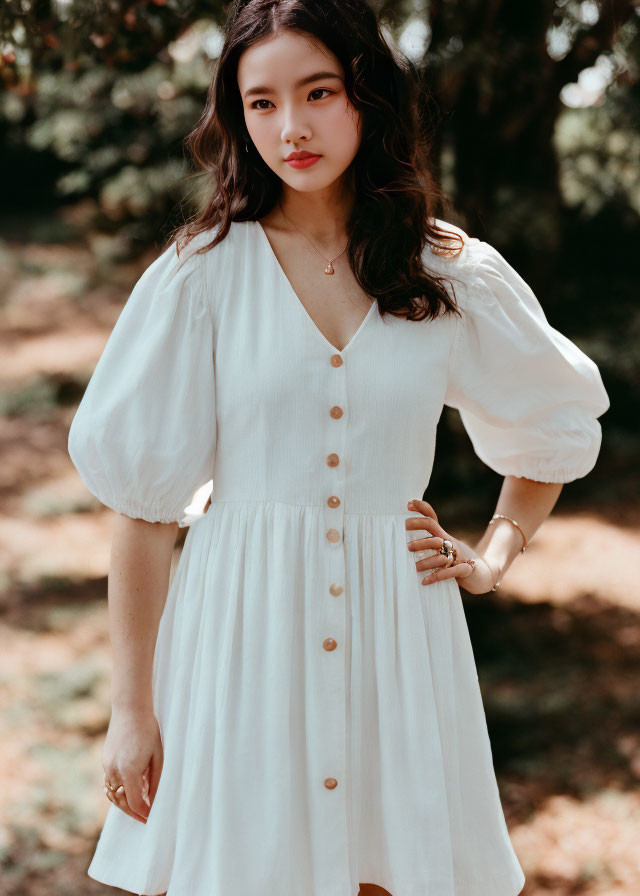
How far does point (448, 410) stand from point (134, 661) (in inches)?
136

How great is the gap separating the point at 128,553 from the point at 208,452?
20cm

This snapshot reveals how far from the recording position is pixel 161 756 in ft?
5.06

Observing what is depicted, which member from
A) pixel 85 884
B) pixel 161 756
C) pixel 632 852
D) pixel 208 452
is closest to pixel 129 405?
pixel 208 452

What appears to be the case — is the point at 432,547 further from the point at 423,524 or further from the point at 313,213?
the point at 313,213

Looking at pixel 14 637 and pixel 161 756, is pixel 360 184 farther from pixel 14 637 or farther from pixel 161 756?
pixel 14 637

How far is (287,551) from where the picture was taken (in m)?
1.50

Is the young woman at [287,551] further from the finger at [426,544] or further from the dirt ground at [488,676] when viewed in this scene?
the dirt ground at [488,676]

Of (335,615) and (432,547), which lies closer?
(335,615)

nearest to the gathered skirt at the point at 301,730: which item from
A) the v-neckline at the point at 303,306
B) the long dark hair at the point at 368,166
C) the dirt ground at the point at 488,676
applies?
the v-neckline at the point at 303,306

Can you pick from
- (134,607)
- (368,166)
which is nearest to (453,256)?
(368,166)

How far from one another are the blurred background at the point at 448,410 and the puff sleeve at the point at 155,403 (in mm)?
560

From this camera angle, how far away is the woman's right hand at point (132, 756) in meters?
1.50

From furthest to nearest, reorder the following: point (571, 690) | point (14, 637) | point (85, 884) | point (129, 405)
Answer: point (14, 637) < point (571, 690) < point (85, 884) < point (129, 405)

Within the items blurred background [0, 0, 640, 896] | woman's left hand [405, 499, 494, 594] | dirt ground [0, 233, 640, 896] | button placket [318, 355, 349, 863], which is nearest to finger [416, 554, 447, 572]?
woman's left hand [405, 499, 494, 594]
